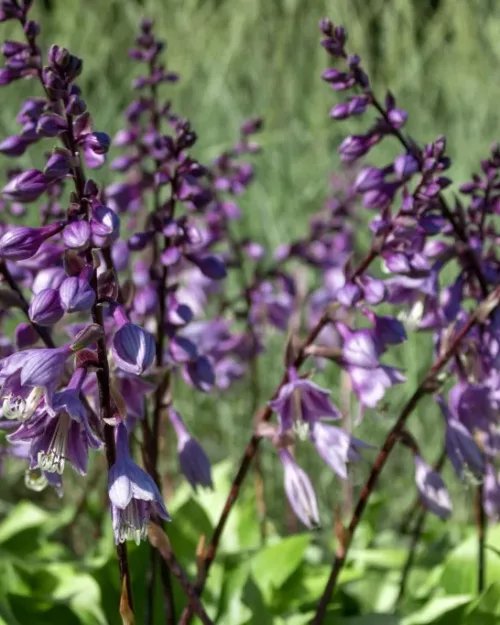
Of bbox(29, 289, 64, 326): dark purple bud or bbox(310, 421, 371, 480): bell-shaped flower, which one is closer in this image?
bbox(29, 289, 64, 326): dark purple bud

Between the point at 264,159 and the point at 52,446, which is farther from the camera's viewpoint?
the point at 264,159

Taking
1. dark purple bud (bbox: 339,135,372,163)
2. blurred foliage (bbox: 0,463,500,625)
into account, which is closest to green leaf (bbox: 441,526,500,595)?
blurred foliage (bbox: 0,463,500,625)

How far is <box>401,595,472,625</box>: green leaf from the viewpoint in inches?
75.7

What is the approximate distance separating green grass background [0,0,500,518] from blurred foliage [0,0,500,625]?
2 cm

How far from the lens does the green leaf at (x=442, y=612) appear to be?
1.92 metres

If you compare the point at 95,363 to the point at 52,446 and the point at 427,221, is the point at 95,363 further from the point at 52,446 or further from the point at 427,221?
the point at 427,221

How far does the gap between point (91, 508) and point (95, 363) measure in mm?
1766

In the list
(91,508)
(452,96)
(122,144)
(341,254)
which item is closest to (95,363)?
(122,144)

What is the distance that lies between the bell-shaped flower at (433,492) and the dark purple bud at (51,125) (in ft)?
3.33

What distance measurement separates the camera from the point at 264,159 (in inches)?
219

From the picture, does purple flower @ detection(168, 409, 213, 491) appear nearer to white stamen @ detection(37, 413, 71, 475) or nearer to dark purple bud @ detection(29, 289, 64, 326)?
white stamen @ detection(37, 413, 71, 475)

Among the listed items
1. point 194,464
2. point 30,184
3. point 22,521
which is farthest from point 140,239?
point 22,521

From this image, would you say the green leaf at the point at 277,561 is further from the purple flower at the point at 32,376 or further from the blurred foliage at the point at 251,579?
the purple flower at the point at 32,376

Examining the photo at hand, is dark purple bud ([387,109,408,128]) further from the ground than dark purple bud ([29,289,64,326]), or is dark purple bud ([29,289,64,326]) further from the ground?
dark purple bud ([387,109,408,128])
